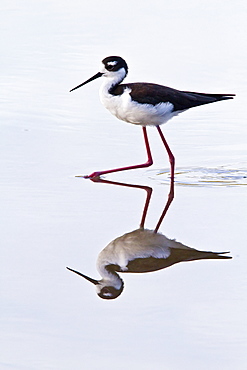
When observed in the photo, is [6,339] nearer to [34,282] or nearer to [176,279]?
[34,282]

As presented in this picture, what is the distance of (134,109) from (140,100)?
0.09m

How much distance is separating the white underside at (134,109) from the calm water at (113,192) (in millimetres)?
402

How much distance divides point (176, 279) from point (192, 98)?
289cm

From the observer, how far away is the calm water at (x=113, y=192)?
4.65 metres

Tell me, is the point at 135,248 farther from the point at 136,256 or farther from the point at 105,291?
the point at 105,291

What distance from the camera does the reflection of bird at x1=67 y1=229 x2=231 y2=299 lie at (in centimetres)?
538

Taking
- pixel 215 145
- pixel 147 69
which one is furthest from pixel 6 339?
pixel 147 69

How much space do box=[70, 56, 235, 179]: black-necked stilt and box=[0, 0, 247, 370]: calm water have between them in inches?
15.7

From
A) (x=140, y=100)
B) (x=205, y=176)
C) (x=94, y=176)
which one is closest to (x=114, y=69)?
(x=140, y=100)

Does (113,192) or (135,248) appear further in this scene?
(113,192)

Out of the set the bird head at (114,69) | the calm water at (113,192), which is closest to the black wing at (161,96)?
the bird head at (114,69)

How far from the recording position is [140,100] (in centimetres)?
767

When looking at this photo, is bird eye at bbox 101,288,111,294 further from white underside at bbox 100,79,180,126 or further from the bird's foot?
white underside at bbox 100,79,180,126

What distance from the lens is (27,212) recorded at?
652 centimetres
